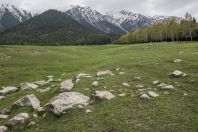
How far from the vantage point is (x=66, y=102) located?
2692cm

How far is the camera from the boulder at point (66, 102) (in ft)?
86.1

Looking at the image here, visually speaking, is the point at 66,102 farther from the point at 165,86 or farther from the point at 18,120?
the point at 165,86

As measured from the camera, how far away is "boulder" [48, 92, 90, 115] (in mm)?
26234

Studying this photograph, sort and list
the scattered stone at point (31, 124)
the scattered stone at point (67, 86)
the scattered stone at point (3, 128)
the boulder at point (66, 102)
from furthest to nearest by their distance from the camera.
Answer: the scattered stone at point (67, 86) < the boulder at point (66, 102) < the scattered stone at point (31, 124) < the scattered stone at point (3, 128)

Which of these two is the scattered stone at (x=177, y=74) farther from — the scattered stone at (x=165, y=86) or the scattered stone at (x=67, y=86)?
the scattered stone at (x=67, y=86)

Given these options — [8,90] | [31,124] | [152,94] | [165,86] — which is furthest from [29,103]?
[165,86]

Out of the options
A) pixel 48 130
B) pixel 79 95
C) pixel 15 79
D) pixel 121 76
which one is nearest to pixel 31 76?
pixel 15 79

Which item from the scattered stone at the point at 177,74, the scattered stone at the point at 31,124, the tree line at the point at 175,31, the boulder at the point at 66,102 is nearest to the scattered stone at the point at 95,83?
the boulder at the point at 66,102

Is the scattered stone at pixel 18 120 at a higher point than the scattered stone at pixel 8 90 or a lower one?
→ lower

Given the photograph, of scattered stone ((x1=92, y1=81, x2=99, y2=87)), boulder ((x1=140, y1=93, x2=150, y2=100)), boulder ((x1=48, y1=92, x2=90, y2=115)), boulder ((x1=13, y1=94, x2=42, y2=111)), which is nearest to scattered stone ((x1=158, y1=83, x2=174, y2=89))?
boulder ((x1=140, y1=93, x2=150, y2=100))

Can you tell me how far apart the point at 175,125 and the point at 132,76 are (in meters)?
14.3

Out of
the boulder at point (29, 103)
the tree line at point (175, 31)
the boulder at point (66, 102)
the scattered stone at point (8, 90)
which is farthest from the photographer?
the tree line at point (175, 31)

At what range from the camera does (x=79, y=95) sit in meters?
28.8

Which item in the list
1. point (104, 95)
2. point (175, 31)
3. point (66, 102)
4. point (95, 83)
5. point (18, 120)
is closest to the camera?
point (18, 120)
